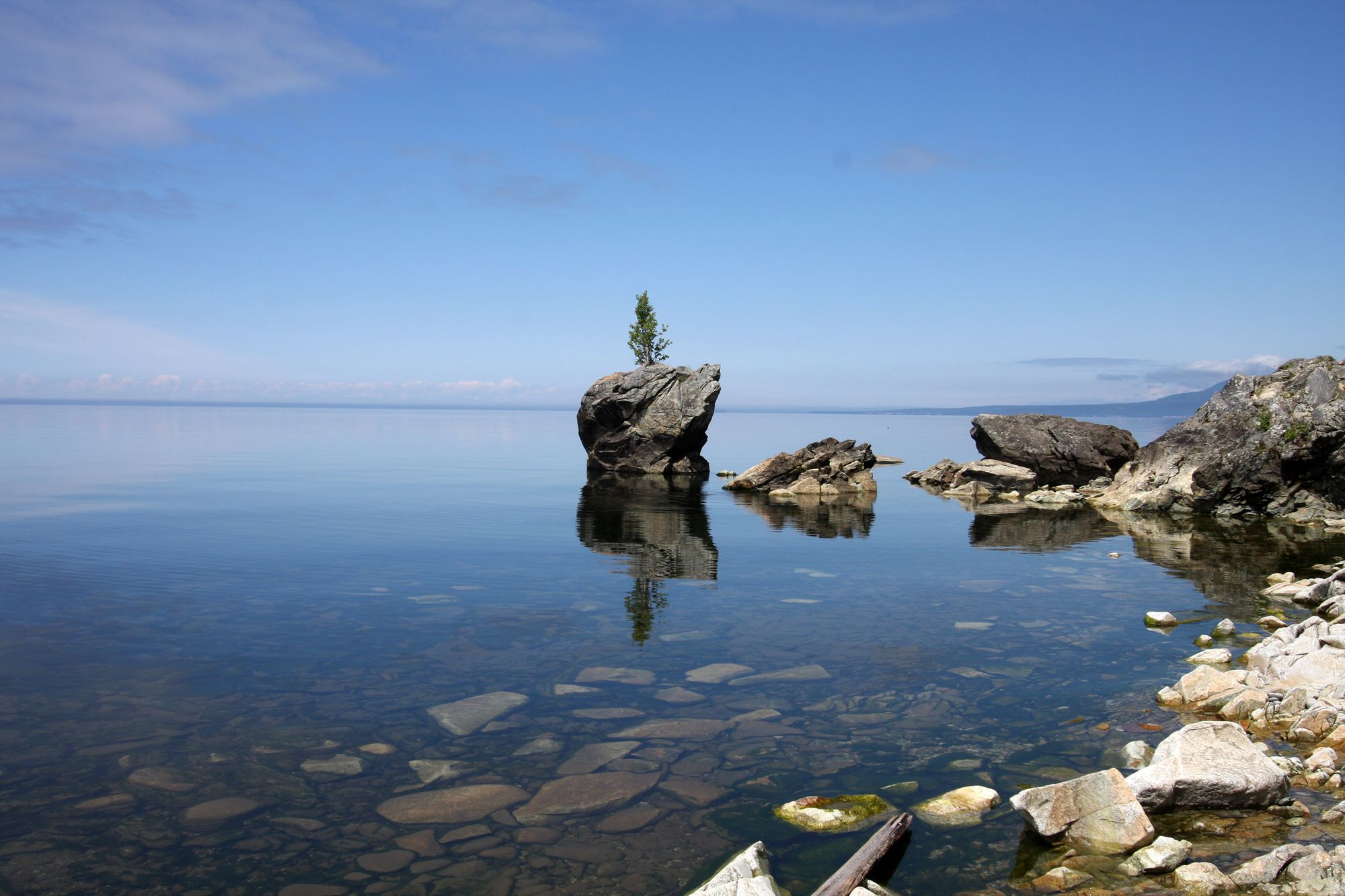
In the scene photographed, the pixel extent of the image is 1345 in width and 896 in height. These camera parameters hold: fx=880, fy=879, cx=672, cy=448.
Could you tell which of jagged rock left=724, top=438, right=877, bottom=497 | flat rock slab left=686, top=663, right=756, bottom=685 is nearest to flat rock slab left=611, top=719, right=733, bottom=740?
flat rock slab left=686, top=663, right=756, bottom=685

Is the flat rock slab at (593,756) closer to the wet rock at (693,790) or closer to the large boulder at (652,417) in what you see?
the wet rock at (693,790)

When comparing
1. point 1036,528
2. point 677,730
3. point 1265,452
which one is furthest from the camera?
point 1265,452

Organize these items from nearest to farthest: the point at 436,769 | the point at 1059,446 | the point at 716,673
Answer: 1. the point at 436,769
2. the point at 716,673
3. the point at 1059,446

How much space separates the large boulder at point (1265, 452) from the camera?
112ft

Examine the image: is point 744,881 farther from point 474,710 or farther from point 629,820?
point 474,710

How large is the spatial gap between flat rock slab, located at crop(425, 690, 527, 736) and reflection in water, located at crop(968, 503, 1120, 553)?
20.0m

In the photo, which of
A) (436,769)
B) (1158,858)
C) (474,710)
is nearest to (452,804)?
(436,769)

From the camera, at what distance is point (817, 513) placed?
37844 mm

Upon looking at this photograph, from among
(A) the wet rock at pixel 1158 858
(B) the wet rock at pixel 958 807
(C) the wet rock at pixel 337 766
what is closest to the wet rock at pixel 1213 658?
(B) the wet rock at pixel 958 807

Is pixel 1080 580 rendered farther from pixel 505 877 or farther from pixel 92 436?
pixel 92 436

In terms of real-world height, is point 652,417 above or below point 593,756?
above

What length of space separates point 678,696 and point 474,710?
9.51 ft

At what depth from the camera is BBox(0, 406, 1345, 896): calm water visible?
8.41 meters

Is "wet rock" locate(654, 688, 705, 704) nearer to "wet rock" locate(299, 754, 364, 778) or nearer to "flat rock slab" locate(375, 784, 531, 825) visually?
"flat rock slab" locate(375, 784, 531, 825)
